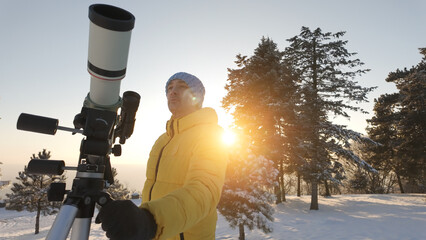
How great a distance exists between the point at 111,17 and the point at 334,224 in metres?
15.4

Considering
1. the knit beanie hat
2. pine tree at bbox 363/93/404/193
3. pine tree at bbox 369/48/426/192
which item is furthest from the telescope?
pine tree at bbox 363/93/404/193

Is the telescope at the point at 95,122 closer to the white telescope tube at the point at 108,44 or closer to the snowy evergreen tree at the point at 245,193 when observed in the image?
the white telescope tube at the point at 108,44

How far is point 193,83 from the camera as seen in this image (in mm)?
2438

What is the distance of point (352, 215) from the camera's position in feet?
49.6


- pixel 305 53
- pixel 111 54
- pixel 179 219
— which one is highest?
pixel 305 53

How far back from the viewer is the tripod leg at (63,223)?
1.05 metres

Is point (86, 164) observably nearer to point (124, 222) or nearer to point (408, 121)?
point (124, 222)

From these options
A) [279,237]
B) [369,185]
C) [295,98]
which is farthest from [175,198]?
[369,185]

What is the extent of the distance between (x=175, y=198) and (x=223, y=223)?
15791mm

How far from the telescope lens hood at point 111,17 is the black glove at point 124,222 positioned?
94 centimetres

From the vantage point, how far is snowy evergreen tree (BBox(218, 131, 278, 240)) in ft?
30.6

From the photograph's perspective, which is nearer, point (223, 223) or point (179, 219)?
point (179, 219)

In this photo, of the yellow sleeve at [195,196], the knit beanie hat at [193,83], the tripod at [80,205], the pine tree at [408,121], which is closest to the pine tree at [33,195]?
the knit beanie hat at [193,83]

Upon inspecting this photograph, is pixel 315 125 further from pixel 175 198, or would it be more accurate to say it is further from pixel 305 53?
pixel 175 198
